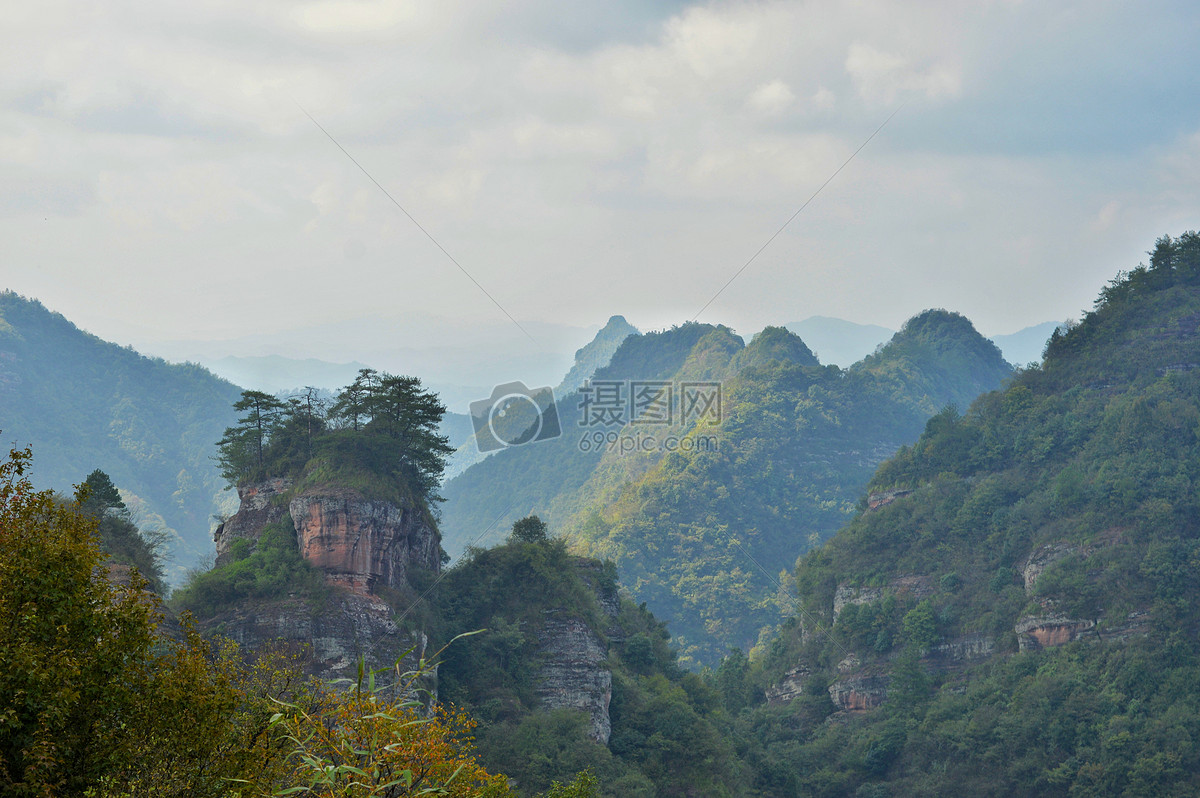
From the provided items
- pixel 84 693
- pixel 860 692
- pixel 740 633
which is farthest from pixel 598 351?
pixel 84 693

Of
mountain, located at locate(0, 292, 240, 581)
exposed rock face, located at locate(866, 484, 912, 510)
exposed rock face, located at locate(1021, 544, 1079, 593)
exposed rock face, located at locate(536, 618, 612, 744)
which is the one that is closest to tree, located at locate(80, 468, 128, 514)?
exposed rock face, located at locate(536, 618, 612, 744)

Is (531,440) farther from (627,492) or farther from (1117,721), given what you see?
(1117,721)

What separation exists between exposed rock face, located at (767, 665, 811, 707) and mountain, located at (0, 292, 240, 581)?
67.2 m

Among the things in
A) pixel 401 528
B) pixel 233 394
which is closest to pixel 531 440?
pixel 233 394

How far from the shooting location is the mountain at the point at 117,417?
10694 centimetres

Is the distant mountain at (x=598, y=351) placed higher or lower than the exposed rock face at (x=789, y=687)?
higher

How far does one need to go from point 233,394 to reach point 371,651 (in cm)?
10912

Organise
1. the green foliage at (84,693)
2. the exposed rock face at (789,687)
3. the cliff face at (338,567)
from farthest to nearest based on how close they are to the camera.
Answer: the exposed rock face at (789,687) → the cliff face at (338,567) → the green foliage at (84,693)

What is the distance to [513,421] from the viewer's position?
4867 inches

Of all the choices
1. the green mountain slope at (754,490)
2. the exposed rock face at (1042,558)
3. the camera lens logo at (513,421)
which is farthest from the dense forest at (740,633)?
the camera lens logo at (513,421)

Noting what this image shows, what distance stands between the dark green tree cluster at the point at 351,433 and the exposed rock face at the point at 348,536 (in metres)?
2.42

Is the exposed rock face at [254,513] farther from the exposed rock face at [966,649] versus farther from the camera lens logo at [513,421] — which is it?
the camera lens logo at [513,421]

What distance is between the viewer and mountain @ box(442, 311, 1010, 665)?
87.1 metres

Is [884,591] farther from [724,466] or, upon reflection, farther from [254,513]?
[254,513]
